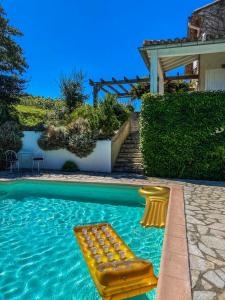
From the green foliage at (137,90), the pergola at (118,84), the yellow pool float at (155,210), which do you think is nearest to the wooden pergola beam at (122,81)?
the pergola at (118,84)

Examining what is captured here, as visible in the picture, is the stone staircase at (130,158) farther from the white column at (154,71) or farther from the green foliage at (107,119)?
the white column at (154,71)

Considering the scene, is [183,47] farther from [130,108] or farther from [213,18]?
[130,108]

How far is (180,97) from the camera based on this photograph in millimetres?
10883

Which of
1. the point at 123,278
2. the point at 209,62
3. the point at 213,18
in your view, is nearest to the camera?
the point at 123,278

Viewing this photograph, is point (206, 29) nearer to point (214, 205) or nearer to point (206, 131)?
point (206, 131)

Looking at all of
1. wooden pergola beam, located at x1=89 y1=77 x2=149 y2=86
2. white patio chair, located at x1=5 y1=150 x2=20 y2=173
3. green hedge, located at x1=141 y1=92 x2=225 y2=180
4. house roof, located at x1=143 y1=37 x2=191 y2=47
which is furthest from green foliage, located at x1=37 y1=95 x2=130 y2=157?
wooden pergola beam, located at x1=89 y1=77 x2=149 y2=86

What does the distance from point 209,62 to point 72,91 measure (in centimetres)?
897

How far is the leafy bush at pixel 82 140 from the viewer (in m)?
12.8

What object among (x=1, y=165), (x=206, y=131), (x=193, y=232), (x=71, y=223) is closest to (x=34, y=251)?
(x=71, y=223)

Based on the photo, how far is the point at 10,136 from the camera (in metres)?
13.5

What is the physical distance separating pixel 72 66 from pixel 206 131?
39.9ft

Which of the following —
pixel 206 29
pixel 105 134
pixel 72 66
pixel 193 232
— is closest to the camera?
pixel 193 232

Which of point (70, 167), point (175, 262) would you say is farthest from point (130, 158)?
point (175, 262)

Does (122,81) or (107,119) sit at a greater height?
(122,81)
